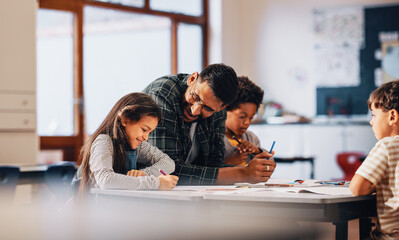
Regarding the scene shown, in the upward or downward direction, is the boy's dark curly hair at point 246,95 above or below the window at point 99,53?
below

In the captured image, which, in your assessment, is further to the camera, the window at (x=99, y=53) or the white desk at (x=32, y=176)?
the window at (x=99, y=53)

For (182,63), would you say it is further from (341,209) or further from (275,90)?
(341,209)

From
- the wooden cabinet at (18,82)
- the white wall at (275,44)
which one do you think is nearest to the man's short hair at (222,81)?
the wooden cabinet at (18,82)

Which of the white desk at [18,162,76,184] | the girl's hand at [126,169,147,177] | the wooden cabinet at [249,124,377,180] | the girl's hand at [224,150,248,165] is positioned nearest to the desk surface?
the girl's hand at [126,169,147,177]

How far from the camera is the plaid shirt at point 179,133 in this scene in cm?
193

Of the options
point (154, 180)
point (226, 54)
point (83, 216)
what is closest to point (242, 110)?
point (154, 180)

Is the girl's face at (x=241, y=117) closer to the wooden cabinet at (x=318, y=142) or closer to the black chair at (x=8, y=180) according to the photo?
the black chair at (x=8, y=180)

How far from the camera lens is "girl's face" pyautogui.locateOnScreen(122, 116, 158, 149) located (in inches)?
69.7

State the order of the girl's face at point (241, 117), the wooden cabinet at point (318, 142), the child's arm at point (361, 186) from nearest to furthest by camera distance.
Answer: the child's arm at point (361, 186) < the girl's face at point (241, 117) < the wooden cabinet at point (318, 142)

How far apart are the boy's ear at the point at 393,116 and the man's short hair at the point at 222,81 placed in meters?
0.58

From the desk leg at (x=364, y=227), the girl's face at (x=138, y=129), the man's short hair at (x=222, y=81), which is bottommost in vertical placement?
the desk leg at (x=364, y=227)

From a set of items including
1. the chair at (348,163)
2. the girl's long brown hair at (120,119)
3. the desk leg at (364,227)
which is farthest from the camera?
the chair at (348,163)

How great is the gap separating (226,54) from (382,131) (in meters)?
6.14

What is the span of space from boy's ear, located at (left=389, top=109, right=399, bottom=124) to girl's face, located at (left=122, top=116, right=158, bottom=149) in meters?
0.76
